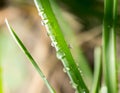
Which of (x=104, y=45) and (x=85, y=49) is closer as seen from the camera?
(x=104, y=45)

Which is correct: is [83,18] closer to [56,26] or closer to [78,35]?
[78,35]

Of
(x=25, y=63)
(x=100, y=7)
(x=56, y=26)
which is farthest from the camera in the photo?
(x=25, y=63)

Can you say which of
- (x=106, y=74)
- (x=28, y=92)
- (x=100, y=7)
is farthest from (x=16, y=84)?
(x=106, y=74)

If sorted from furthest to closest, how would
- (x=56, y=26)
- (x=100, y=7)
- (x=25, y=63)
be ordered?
(x=25, y=63), (x=100, y=7), (x=56, y=26)
